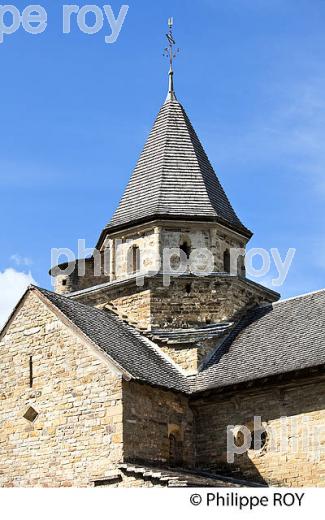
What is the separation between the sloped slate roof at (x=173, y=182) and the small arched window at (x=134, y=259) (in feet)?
2.32

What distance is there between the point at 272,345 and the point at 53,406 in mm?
5146

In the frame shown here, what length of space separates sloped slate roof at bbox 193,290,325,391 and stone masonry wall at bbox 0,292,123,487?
2.67 meters

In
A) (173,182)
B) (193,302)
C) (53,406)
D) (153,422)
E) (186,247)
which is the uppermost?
(173,182)

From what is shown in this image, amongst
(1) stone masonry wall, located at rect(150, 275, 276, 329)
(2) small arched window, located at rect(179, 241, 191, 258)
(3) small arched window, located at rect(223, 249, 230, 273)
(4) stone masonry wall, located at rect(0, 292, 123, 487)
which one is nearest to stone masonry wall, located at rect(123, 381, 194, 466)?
(4) stone masonry wall, located at rect(0, 292, 123, 487)

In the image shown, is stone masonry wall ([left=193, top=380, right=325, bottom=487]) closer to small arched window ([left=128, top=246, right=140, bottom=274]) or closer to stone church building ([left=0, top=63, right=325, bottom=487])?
stone church building ([left=0, top=63, right=325, bottom=487])

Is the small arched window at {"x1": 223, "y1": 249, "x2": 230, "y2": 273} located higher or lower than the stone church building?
higher

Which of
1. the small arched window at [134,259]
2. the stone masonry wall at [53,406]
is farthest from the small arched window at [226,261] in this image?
the stone masonry wall at [53,406]

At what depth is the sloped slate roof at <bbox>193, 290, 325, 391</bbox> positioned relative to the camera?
21.5 metres

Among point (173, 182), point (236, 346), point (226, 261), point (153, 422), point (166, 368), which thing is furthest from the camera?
point (173, 182)

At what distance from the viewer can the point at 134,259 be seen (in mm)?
26094

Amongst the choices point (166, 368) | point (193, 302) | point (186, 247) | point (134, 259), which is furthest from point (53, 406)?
point (186, 247)

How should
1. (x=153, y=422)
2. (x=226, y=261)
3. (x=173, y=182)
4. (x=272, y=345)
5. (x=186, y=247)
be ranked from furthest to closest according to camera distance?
(x=173, y=182), (x=226, y=261), (x=186, y=247), (x=272, y=345), (x=153, y=422)

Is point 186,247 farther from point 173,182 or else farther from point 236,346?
point 236,346

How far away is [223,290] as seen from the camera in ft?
82.6
